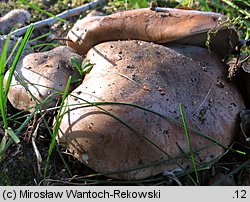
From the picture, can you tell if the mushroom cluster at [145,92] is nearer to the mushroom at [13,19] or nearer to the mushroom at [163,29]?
the mushroom at [163,29]

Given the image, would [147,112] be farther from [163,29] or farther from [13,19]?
[13,19]

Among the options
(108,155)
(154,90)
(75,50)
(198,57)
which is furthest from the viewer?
(75,50)

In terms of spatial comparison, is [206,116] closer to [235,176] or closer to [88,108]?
[235,176]
